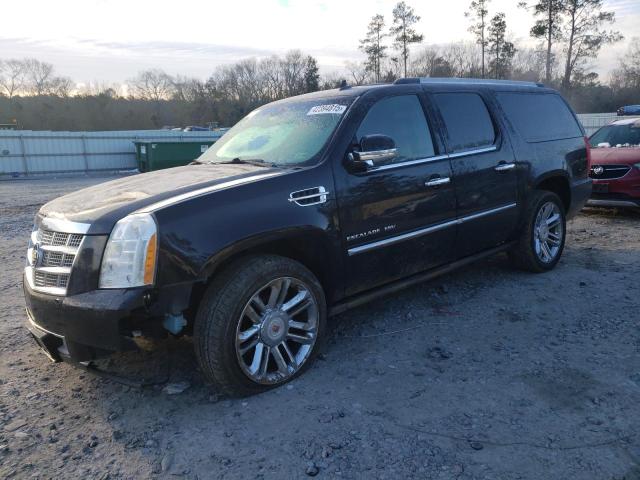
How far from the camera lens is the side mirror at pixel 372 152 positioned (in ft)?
11.7

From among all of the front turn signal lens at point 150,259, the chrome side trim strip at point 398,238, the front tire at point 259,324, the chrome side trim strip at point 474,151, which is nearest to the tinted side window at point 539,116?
the chrome side trim strip at point 474,151

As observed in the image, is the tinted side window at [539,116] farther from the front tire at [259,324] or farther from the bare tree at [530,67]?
the bare tree at [530,67]

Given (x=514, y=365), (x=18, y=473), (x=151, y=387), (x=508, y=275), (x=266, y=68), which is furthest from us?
(x=266, y=68)

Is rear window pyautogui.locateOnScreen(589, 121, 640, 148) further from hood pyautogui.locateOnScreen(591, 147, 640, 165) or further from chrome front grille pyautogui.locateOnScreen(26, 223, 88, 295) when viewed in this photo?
chrome front grille pyautogui.locateOnScreen(26, 223, 88, 295)

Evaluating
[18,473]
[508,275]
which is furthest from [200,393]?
[508,275]

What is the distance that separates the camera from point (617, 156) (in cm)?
834

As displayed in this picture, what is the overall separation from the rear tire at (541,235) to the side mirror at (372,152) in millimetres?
2236

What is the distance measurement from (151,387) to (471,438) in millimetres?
1952

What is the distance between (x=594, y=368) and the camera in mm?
3451

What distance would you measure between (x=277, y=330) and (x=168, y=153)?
2131 centimetres

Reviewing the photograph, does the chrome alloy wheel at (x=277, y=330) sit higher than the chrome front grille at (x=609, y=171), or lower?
lower

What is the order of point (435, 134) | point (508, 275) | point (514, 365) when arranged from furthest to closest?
point (508, 275), point (435, 134), point (514, 365)

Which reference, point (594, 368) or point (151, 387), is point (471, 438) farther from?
point (151, 387)

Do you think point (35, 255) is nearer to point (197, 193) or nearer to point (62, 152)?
point (197, 193)
